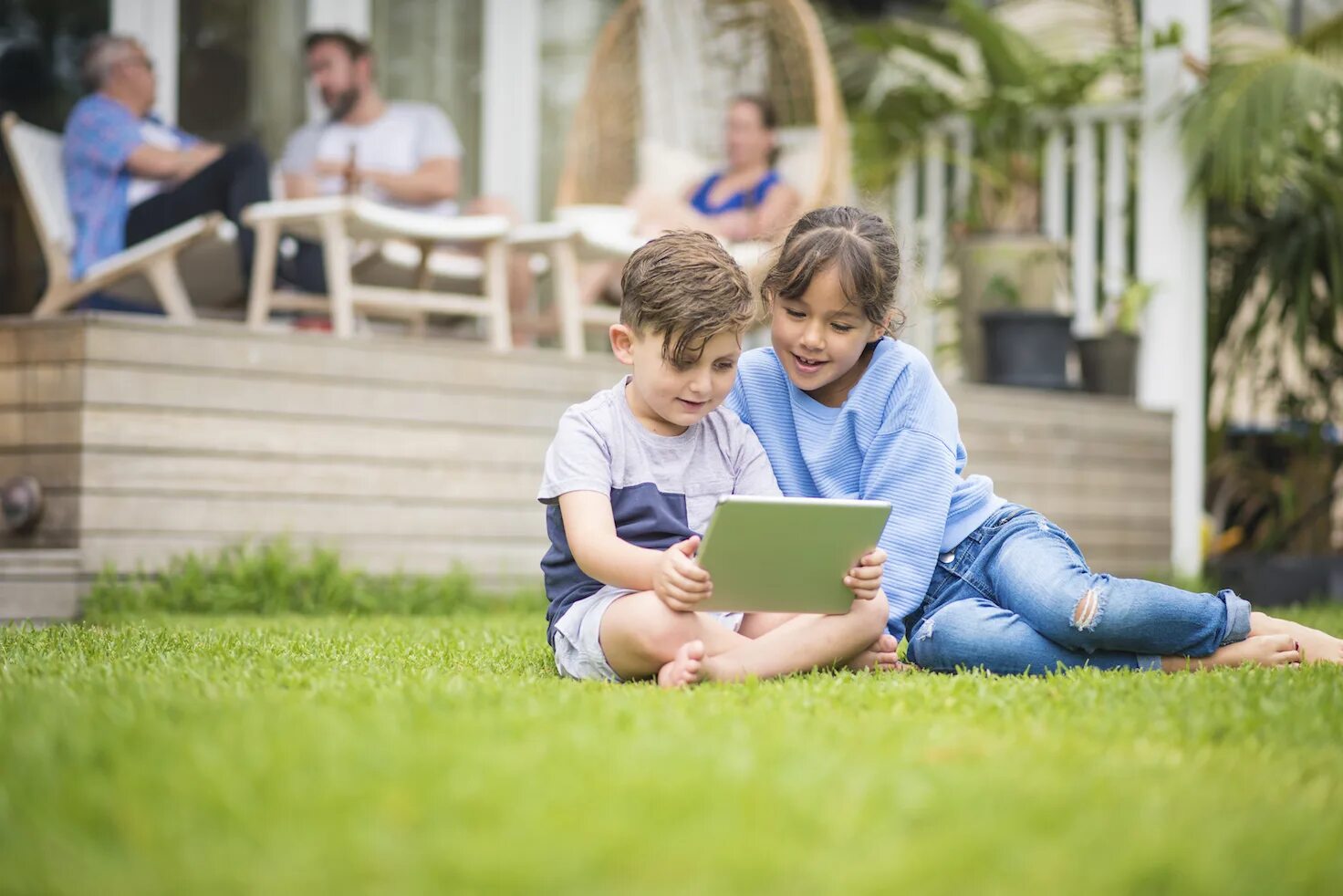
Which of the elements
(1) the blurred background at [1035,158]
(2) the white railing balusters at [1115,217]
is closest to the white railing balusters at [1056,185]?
(1) the blurred background at [1035,158]

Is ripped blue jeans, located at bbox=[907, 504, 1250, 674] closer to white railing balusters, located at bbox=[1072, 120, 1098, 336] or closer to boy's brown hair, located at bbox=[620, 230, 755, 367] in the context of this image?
boy's brown hair, located at bbox=[620, 230, 755, 367]

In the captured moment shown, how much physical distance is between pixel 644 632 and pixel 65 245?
3833 mm

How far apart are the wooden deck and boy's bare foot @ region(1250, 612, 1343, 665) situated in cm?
274

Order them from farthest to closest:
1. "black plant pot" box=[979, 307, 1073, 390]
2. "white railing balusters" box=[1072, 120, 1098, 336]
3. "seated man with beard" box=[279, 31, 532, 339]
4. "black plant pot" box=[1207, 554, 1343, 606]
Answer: "white railing balusters" box=[1072, 120, 1098, 336] < "black plant pot" box=[1207, 554, 1343, 606] < "black plant pot" box=[979, 307, 1073, 390] < "seated man with beard" box=[279, 31, 532, 339]

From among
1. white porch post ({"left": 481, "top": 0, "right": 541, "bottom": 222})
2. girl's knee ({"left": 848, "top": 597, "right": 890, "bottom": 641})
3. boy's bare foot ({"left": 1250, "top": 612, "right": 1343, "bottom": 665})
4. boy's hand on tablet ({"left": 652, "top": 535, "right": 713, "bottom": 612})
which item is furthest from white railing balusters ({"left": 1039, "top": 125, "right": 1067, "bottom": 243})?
boy's hand on tablet ({"left": 652, "top": 535, "right": 713, "bottom": 612})

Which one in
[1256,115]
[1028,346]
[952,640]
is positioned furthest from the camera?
[1028,346]

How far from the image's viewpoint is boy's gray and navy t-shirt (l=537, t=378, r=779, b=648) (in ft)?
9.14

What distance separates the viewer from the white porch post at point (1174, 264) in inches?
279

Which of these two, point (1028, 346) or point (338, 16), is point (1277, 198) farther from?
point (338, 16)

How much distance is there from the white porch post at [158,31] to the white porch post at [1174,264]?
470cm

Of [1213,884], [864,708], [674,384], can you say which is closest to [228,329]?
[674,384]

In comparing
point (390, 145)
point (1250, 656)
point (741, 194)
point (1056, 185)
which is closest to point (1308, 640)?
point (1250, 656)

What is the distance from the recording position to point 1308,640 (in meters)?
3.12

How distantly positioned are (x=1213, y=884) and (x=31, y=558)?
3.66 meters
